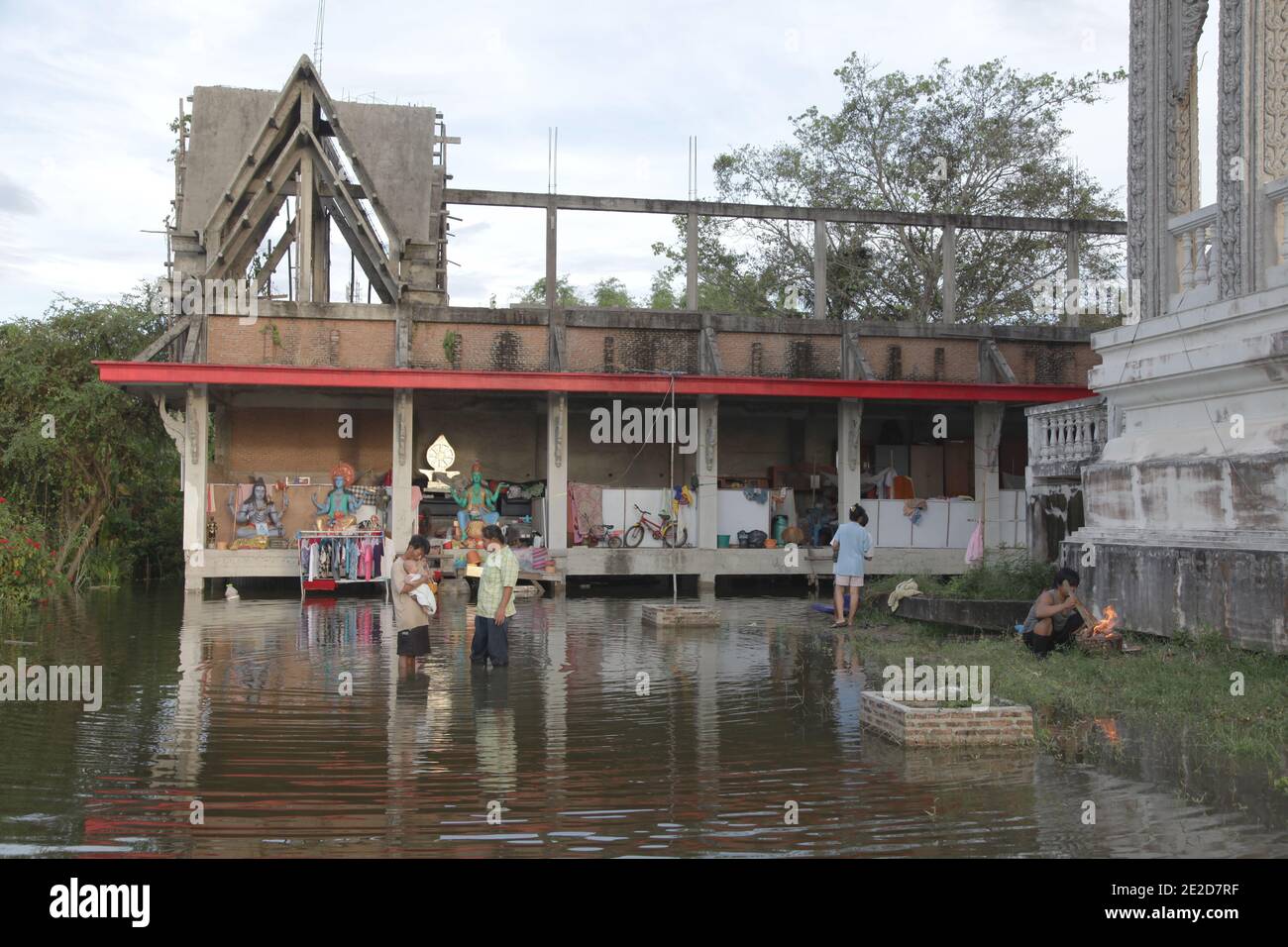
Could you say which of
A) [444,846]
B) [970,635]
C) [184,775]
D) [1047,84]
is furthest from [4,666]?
[1047,84]

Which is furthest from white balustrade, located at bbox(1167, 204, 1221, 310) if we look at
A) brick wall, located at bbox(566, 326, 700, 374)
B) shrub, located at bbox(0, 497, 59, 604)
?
shrub, located at bbox(0, 497, 59, 604)

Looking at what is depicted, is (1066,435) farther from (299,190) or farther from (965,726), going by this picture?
(299,190)

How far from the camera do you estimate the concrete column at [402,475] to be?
22875 millimetres

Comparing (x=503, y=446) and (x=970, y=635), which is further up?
(x=503, y=446)

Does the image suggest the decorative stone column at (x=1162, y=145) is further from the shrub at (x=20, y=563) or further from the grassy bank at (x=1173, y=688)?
the shrub at (x=20, y=563)

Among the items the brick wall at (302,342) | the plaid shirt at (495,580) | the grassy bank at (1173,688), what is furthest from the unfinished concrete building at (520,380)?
the grassy bank at (1173,688)

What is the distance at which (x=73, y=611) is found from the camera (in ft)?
62.0

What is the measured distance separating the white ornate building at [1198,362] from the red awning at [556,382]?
923cm

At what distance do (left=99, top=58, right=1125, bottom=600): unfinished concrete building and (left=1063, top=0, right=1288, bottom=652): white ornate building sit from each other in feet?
34.0

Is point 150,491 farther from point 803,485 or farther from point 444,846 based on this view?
point 444,846

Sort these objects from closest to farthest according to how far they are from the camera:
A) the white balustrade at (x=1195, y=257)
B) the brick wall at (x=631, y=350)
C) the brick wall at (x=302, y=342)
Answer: the white balustrade at (x=1195, y=257), the brick wall at (x=302, y=342), the brick wall at (x=631, y=350)

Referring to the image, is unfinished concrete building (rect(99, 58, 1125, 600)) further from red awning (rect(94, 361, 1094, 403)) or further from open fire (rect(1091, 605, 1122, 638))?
open fire (rect(1091, 605, 1122, 638))

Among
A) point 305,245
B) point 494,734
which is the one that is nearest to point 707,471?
point 305,245
